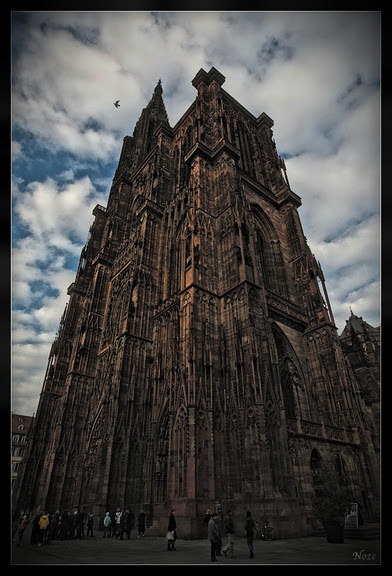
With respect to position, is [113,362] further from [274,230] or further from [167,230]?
[274,230]

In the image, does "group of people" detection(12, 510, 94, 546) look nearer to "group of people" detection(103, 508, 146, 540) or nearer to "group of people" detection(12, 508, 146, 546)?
"group of people" detection(12, 508, 146, 546)

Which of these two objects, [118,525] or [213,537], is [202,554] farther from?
[118,525]

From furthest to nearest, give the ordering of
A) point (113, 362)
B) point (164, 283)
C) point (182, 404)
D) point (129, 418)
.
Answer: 1. point (164, 283)
2. point (113, 362)
3. point (129, 418)
4. point (182, 404)

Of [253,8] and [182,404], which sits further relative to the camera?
[182,404]

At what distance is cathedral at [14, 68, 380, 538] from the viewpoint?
46.5ft

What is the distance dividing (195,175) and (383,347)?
74.2 ft

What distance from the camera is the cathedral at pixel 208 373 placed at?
14.2 metres

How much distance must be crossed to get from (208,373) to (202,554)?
776 cm

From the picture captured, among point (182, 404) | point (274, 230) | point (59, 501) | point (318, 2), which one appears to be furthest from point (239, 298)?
point (59, 501)

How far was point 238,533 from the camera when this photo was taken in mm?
13070

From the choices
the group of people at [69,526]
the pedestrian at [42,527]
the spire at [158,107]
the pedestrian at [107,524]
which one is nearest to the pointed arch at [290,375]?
the group of people at [69,526]

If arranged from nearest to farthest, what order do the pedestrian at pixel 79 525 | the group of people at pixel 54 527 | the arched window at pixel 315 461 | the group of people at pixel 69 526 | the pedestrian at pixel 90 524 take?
the group of people at pixel 54 527, the group of people at pixel 69 526, the pedestrian at pixel 79 525, the pedestrian at pixel 90 524, the arched window at pixel 315 461

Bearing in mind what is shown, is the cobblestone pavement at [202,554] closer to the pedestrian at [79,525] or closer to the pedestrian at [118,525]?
the pedestrian at [79,525]

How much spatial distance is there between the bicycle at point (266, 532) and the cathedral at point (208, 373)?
327 mm
